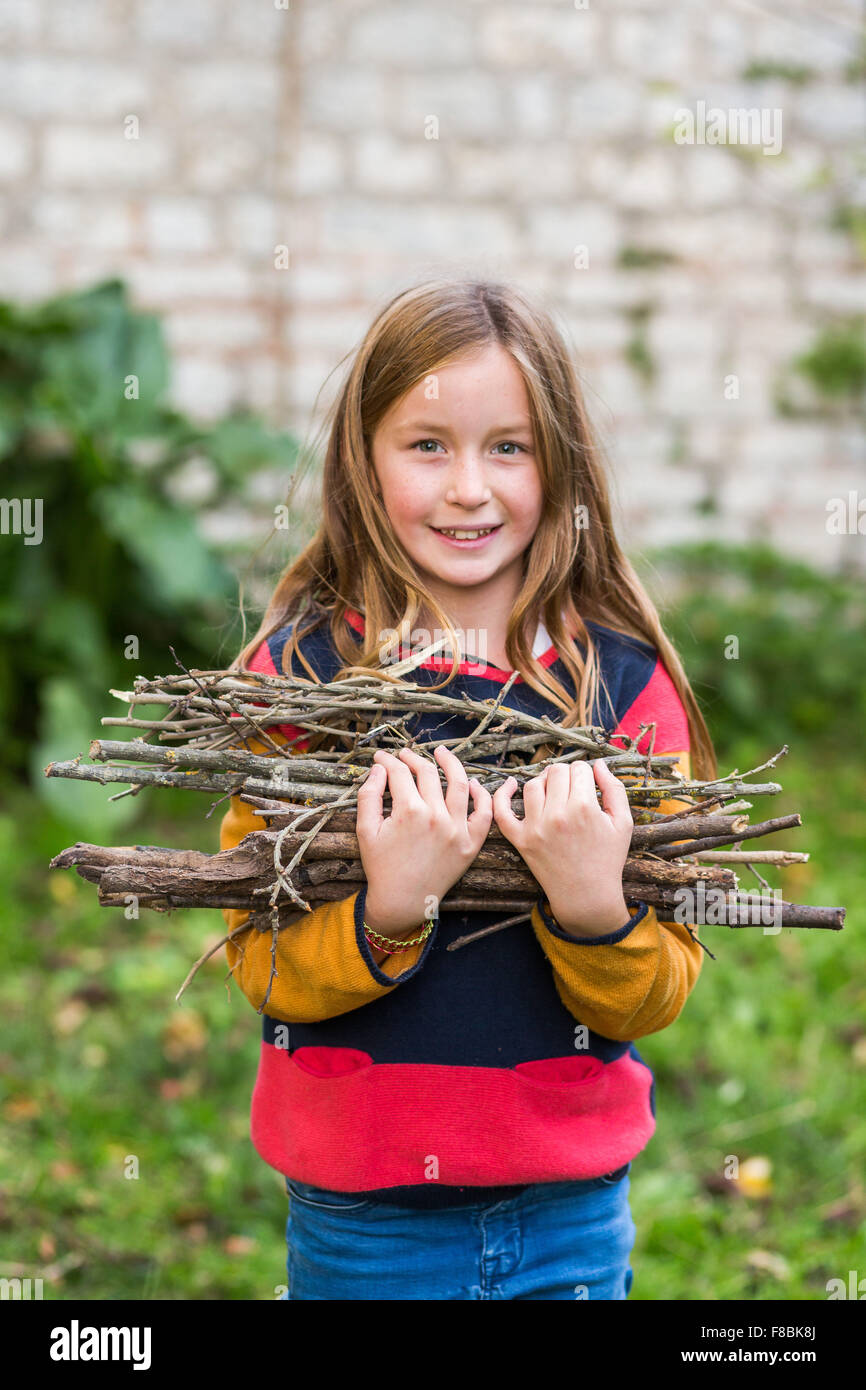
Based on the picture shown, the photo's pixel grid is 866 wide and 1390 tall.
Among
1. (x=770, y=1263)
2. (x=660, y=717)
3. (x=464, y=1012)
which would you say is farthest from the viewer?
(x=770, y=1263)

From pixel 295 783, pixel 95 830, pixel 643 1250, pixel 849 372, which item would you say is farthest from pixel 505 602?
pixel 849 372

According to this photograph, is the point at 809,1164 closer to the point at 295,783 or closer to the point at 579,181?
the point at 295,783

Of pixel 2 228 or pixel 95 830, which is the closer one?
pixel 95 830

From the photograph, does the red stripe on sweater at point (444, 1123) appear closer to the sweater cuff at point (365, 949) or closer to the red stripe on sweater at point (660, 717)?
the sweater cuff at point (365, 949)

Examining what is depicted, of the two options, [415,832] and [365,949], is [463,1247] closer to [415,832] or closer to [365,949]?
[365,949]

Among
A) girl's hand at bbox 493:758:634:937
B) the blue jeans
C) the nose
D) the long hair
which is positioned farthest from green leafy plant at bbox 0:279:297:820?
girl's hand at bbox 493:758:634:937

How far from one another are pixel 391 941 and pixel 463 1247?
1.52 ft

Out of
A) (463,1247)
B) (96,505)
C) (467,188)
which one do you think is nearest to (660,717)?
(463,1247)

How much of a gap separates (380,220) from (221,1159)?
13.8ft

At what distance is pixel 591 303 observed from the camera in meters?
6.03

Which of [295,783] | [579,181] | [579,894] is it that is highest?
[579,181]

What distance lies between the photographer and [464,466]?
1733 mm

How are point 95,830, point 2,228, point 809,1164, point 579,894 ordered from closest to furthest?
point 579,894 < point 809,1164 < point 95,830 < point 2,228

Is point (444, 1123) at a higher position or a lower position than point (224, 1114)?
higher
